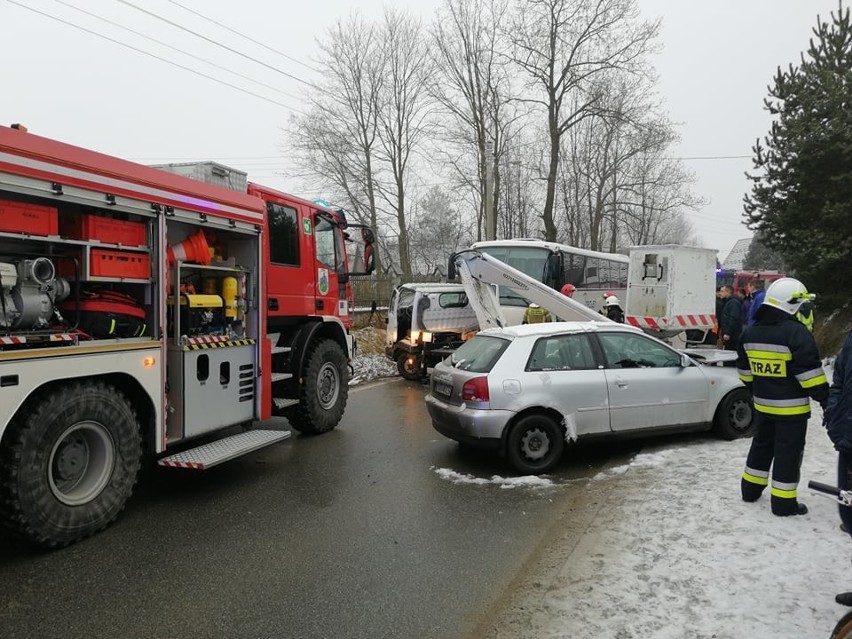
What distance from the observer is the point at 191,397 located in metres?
5.18

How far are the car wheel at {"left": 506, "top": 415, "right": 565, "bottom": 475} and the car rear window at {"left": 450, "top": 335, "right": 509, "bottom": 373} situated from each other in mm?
695

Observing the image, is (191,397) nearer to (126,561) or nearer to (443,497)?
(126,561)

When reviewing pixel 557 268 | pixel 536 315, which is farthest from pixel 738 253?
pixel 536 315

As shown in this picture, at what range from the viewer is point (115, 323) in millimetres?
4500

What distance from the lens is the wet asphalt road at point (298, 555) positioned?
3.29m

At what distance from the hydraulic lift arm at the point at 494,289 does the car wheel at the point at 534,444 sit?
3.77 m

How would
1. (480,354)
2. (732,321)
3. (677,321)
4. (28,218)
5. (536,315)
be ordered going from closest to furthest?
(28,218), (480,354), (732,321), (536,315), (677,321)

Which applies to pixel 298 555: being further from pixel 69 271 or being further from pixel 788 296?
pixel 788 296

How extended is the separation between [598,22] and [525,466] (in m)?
24.1

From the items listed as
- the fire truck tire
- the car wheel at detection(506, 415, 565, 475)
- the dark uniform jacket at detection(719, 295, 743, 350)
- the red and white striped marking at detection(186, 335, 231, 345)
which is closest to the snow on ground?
the car wheel at detection(506, 415, 565, 475)

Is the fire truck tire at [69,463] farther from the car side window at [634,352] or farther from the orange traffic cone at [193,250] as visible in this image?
the car side window at [634,352]

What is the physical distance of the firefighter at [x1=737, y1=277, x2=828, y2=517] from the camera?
14.1 ft

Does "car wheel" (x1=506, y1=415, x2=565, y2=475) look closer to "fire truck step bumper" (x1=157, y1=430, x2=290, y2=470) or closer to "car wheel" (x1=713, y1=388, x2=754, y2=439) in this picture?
"car wheel" (x1=713, y1=388, x2=754, y2=439)

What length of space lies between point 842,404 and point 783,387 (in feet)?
3.20
